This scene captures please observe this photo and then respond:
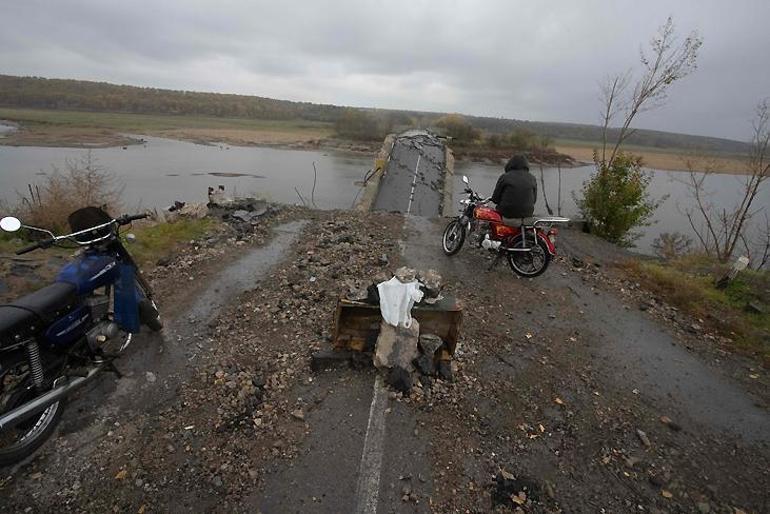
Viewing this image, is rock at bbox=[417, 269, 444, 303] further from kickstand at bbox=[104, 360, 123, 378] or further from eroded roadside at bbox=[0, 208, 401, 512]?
kickstand at bbox=[104, 360, 123, 378]

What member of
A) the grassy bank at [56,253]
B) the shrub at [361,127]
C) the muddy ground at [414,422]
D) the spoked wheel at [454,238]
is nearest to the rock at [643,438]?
the muddy ground at [414,422]

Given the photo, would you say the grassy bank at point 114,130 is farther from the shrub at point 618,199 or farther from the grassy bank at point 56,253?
the shrub at point 618,199

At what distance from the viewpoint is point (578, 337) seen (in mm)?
4652

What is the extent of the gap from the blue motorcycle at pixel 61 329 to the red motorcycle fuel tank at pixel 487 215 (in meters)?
4.56

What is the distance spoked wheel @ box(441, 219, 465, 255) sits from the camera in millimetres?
6711

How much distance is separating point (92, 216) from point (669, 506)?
476 cm

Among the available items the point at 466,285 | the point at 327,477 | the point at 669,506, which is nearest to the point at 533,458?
the point at 669,506

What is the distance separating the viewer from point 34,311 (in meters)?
2.56

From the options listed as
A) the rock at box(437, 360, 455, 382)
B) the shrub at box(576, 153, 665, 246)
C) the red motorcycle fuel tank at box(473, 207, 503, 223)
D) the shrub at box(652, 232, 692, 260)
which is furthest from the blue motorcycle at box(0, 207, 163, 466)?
the shrub at box(652, 232, 692, 260)

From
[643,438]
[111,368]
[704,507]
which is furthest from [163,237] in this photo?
[704,507]

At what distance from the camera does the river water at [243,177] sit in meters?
18.6

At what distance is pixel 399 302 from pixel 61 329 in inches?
97.5

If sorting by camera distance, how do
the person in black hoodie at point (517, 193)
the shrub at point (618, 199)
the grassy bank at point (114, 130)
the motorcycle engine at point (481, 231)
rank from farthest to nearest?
the grassy bank at point (114, 130) < the shrub at point (618, 199) < the motorcycle engine at point (481, 231) < the person in black hoodie at point (517, 193)

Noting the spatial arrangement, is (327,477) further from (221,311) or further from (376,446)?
(221,311)
